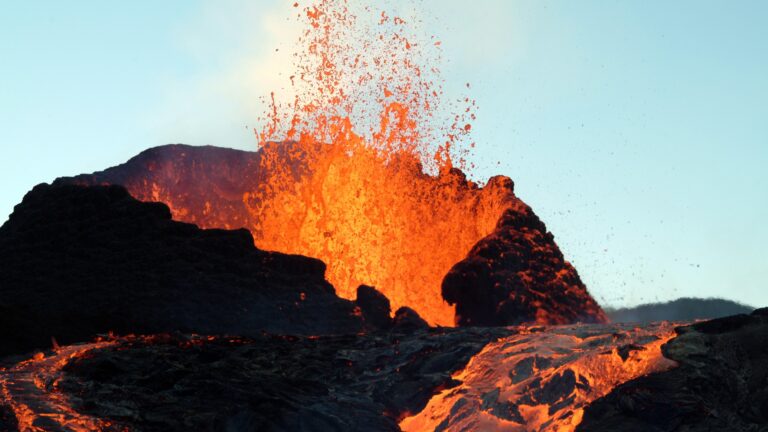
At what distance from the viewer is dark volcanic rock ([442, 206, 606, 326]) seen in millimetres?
34656

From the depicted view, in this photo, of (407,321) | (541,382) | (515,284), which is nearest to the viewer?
(541,382)

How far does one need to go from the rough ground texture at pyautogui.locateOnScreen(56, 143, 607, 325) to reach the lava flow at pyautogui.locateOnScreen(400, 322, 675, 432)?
1182 cm

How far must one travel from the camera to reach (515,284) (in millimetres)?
35281

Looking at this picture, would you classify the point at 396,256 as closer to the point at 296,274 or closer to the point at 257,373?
the point at 296,274

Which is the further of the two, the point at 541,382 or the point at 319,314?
the point at 319,314

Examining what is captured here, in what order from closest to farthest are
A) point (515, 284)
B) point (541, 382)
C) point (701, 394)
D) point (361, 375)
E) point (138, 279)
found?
point (701, 394) → point (541, 382) → point (361, 375) → point (138, 279) → point (515, 284)

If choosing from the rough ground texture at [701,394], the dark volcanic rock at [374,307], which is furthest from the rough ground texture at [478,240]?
the rough ground texture at [701,394]

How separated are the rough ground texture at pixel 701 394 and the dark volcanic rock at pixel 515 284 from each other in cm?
1458

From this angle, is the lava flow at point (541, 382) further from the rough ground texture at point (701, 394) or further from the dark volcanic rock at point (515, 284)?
the dark volcanic rock at point (515, 284)

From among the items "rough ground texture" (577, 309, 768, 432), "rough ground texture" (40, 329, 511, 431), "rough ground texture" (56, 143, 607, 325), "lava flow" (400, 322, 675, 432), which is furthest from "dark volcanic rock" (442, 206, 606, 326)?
"rough ground texture" (577, 309, 768, 432)

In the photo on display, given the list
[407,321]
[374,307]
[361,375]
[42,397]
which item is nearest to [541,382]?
[361,375]

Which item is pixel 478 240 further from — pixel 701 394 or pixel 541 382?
pixel 701 394

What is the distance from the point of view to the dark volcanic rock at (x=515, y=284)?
3466 cm

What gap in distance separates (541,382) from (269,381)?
6.67 meters
